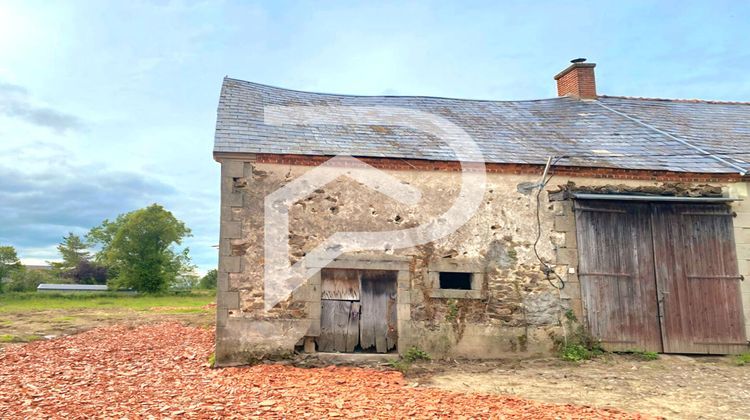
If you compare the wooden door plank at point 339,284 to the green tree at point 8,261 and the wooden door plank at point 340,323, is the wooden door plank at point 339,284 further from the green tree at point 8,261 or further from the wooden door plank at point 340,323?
the green tree at point 8,261

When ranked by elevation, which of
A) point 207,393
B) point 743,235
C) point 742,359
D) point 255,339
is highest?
point 743,235

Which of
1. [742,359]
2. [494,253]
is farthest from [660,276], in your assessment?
[494,253]

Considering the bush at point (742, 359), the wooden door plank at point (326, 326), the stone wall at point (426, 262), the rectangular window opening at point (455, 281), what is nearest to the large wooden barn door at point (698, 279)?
the bush at point (742, 359)

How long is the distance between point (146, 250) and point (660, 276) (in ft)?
112

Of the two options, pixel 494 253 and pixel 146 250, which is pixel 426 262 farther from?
pixel 146 250

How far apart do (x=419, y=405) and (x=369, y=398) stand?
0.67 metres

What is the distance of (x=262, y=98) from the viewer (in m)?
11.4

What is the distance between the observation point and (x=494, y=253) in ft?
28.8

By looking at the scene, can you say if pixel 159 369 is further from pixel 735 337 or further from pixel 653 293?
pixel 735 337

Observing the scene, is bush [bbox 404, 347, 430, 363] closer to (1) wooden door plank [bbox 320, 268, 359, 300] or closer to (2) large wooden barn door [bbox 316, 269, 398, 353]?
(2) large wooden barn door [bbox 316, 269, 398, 353]

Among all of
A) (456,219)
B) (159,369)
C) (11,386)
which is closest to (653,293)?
(456,219)

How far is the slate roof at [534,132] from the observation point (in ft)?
29.8

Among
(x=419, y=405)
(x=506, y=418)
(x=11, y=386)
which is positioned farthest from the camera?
(x=11, y=386)

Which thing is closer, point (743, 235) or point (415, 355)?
point (415, 355)
